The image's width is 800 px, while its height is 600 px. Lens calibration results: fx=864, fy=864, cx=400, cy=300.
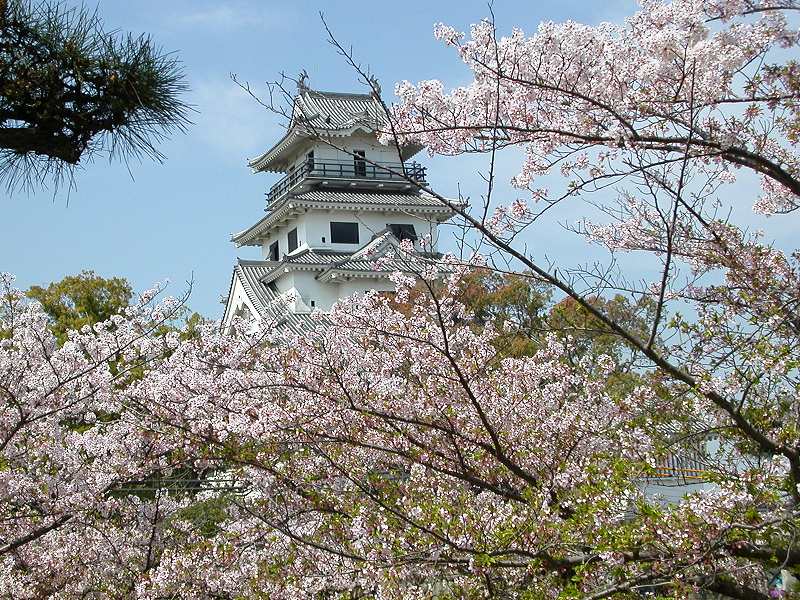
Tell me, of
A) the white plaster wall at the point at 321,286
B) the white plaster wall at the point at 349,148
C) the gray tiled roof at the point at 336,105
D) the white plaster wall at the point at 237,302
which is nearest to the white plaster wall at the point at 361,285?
the white plaster wall at the point at 321,286

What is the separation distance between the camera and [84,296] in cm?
2259

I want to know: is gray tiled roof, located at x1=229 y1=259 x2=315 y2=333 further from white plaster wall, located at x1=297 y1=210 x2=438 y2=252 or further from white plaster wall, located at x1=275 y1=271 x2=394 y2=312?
white plaster wall, located at x1=297 y1=210 x2=438 y2=252

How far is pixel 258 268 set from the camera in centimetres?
3341

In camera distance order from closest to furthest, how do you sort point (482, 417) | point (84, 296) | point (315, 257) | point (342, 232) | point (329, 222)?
point (482, 417)
point (84, 296)
point (315, 257)
point (329, 222)
point (342, 232)

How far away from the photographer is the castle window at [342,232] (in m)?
34.0

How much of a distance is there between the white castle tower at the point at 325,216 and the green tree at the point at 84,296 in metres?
7.30

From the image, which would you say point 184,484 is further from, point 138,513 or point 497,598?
point 497,598

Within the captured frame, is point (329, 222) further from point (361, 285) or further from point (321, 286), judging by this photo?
point (361, 285)

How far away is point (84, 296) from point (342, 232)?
43.7ft

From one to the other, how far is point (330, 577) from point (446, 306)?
67.0 inches

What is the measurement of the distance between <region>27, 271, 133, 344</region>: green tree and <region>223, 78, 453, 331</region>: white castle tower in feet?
23.9

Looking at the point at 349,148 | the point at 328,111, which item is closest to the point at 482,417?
the point at 349,148

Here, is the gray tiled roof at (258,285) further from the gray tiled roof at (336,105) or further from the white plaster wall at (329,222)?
the gray tiled roof at (336,105)

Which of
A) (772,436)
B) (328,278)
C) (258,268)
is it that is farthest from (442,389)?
(258,268)
